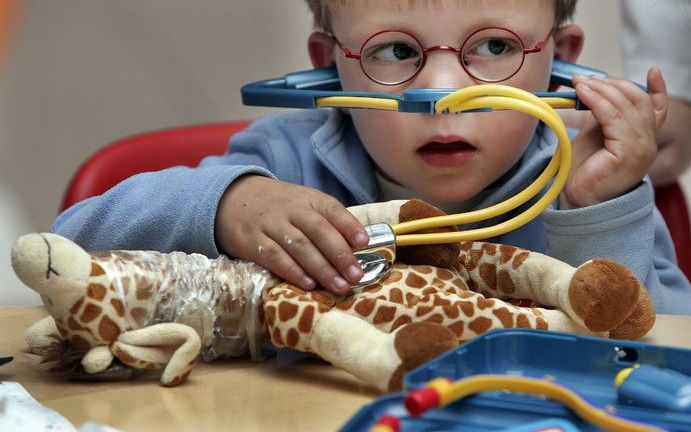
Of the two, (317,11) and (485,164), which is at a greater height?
(317,11)

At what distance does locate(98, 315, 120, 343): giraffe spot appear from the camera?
1.99 ft

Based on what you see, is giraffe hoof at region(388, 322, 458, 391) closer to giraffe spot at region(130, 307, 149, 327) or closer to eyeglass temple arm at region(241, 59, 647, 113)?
giraffe spot at region(130, 307, 149, 327)

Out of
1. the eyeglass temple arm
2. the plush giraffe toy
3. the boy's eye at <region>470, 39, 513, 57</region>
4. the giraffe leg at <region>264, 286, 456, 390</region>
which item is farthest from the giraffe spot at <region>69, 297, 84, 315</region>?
the boy's eye at <region>470, 39, 513, 57</region>

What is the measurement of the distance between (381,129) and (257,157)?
0.62ft

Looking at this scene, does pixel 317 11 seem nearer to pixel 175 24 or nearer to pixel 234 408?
pixel 234 408

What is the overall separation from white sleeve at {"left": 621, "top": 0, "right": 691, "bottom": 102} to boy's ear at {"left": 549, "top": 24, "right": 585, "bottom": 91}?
26 cm

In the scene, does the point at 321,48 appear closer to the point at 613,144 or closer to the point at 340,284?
the point at 613,144

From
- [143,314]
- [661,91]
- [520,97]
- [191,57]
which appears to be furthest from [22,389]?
[191,57]

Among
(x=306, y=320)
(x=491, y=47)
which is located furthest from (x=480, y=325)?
(x=491, y=47)

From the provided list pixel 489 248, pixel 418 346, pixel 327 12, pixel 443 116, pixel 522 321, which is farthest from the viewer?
pixel 327 12

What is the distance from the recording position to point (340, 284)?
682 mm

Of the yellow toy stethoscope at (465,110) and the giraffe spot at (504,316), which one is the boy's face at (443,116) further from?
the giraffe spot at (504,316)

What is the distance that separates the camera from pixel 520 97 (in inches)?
29.3

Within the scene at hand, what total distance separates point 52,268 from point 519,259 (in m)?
0.34
